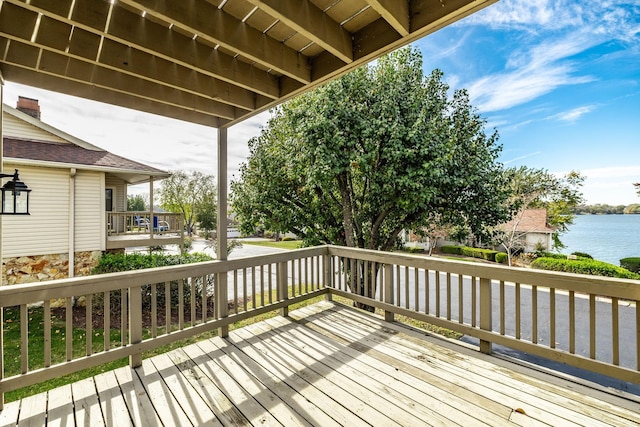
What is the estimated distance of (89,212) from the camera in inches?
319

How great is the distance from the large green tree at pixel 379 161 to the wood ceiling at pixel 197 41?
8.61 ft

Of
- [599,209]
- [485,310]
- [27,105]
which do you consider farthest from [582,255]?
[27,105]

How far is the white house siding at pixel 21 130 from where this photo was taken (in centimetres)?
762

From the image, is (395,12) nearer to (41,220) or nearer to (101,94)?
(101,94)

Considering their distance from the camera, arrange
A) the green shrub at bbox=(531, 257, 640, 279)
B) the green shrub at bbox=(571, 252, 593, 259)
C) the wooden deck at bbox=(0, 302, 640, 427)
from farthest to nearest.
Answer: the green shrub at bbox=(571, 252, 593, 259)
the green shrub at bbox=(531, 257, 640, 279)
the wooden deck at bbox=(0, 302, 640, 427)

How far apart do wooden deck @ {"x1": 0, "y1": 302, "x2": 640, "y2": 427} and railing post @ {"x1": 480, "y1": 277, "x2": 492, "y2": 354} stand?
114 mm

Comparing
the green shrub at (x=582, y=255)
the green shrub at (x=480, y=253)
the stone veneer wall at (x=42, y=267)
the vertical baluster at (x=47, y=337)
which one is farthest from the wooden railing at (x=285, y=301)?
the green shrub at (x=582, y=255)

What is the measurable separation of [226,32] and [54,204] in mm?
8776

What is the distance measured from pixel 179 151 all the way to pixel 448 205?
1932cm

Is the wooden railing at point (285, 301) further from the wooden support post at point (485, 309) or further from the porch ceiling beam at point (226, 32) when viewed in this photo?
the porch ceiling beam at point (226, 32)

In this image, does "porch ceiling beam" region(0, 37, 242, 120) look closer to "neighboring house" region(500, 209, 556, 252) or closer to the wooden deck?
the wooden deck

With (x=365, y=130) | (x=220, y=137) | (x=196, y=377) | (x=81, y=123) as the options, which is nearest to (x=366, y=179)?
(x=365, y=130)

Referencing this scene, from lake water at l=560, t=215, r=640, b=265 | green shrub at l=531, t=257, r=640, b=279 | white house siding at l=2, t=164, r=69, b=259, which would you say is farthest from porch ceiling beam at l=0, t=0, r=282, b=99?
lake water at l=560, t=215, r=640, b=265

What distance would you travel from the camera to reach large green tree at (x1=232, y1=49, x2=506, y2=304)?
4.96 meters
